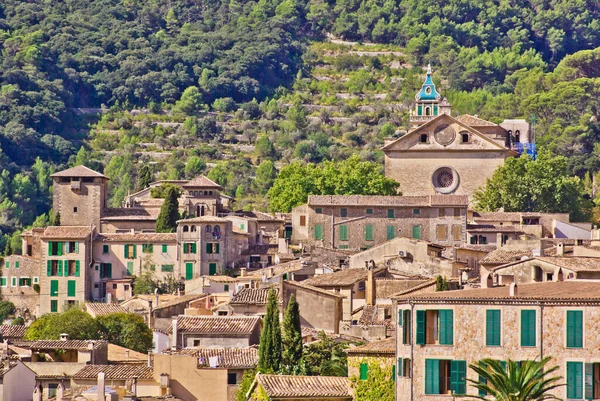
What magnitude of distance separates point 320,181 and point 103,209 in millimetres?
14054

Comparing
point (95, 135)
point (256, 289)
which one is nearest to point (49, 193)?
point (95, 135)

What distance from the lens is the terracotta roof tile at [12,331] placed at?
80.4m

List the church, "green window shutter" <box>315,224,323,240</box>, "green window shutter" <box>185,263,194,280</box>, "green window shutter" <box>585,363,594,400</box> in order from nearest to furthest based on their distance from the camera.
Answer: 1. "green window shutter" <box>585,363,594,400</box>
2. "green window shutter" <box>185,263,194,280</box>
3. "green window shutter" <box>315,224,323,240</box>
4. the church

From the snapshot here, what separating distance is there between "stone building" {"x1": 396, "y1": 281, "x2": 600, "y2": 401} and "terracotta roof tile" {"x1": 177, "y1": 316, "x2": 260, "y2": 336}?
19.9 meters

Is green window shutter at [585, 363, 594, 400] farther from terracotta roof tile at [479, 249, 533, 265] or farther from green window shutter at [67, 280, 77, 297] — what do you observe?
green window shutter at [67, 280, 77, 297]

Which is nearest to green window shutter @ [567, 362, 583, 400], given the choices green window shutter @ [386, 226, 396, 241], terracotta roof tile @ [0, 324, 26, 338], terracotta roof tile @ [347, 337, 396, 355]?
terracotta roof tile @ [347, 337, 396, 355]

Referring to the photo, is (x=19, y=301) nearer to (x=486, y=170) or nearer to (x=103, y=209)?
(x=103, y=209)

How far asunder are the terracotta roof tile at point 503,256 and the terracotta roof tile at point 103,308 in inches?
602

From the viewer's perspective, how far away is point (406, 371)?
50.8m

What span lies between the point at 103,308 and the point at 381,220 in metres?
16.6

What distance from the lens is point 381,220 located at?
319 feet

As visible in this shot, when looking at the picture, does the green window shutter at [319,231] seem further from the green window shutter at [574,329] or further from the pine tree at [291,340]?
the green window shutter at [574,329]

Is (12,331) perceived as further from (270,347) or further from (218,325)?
(270,347)

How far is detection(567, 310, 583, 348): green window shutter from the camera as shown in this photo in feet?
157
